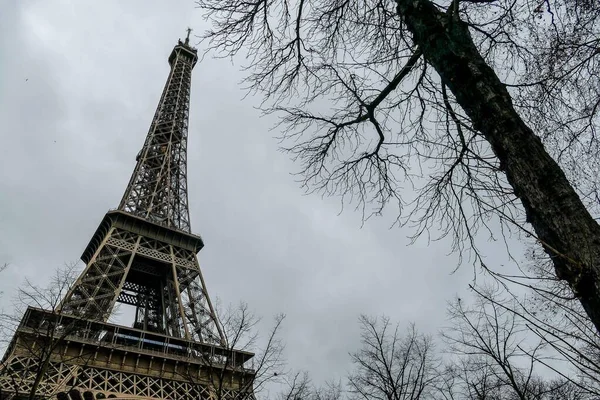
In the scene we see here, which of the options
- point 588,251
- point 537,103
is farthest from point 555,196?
point 537,103

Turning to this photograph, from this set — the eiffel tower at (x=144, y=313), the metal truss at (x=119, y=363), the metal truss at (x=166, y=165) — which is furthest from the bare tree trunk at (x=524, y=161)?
the metal truss at (x=166, y=165)

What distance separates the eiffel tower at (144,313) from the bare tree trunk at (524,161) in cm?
1136

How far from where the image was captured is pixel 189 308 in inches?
1050

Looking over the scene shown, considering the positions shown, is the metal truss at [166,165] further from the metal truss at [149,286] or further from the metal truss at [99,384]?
the metal truss at [99,384]

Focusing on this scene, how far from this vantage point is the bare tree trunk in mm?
2318

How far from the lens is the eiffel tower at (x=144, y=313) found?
57.4 feet

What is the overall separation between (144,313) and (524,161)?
105 feet

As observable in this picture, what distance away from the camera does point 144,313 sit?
30.8m

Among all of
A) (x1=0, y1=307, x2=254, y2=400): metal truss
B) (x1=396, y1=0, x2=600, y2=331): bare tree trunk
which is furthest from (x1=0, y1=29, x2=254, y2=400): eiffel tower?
(x1=396, y1=0, x2=600, y2=331): bare tree trunk

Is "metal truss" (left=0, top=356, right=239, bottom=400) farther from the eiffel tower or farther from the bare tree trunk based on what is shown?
the bare tree trunk

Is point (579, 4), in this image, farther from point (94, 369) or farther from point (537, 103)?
point (94, 369)

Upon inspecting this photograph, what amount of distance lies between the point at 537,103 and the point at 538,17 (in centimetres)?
90

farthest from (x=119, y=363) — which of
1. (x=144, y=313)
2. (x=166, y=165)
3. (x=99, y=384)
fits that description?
(x=166, y=165)

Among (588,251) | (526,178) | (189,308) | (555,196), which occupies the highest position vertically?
(189,308)
